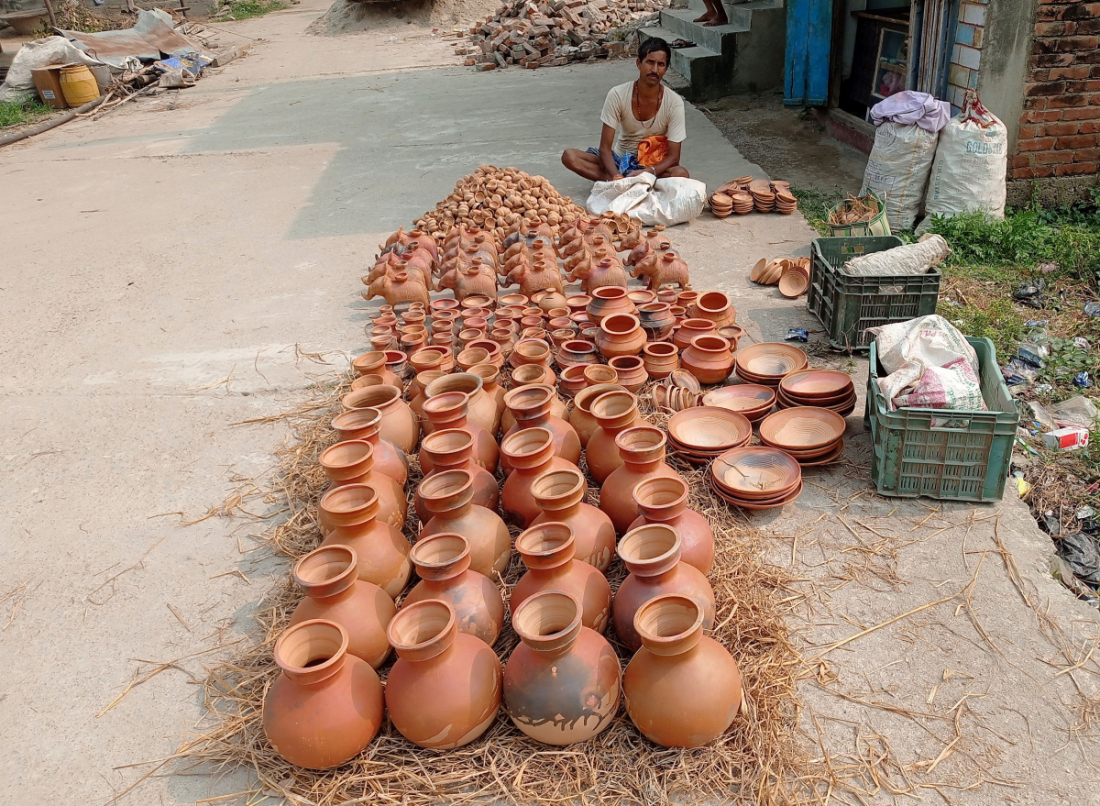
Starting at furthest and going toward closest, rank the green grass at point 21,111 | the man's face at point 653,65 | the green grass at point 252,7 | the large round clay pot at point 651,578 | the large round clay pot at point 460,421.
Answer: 1. the green grass at point 252,7
2. the green grass at point 21,111
3. the man's face at point 653,65
4. the large round clay pot at point 460,421
5. the large round clay pot at point 651,578

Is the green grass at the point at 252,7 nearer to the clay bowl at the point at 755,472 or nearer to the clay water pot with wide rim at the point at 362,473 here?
the clay water pot with wide rim at the point at 362,473

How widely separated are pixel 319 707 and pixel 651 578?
92 centimetres

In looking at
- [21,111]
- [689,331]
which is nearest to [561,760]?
[689,331]

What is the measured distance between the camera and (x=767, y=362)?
3.70m

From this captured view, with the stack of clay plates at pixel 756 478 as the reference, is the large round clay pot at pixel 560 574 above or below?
above

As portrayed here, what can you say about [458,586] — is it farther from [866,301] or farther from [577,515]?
[866,301]

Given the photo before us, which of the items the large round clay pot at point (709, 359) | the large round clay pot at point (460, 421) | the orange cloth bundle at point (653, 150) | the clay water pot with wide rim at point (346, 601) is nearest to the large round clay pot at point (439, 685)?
the clay water pot with wide rim at point (346, 601)

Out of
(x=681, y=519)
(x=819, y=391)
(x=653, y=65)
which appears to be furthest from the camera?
(x=653, y=65)

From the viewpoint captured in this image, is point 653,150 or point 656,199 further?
point 653,150

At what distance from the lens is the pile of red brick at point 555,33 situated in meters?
12.2

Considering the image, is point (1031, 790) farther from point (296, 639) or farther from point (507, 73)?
point (507, 73)

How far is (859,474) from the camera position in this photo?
119 inches

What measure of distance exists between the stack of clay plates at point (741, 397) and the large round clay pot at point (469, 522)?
1.31m

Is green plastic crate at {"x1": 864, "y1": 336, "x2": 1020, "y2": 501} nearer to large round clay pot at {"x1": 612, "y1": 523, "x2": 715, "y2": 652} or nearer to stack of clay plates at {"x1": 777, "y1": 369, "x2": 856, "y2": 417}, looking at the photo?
stack of clay plates at {"x1": 777, "y1": 369, "x2": 856, "y2": 417}
